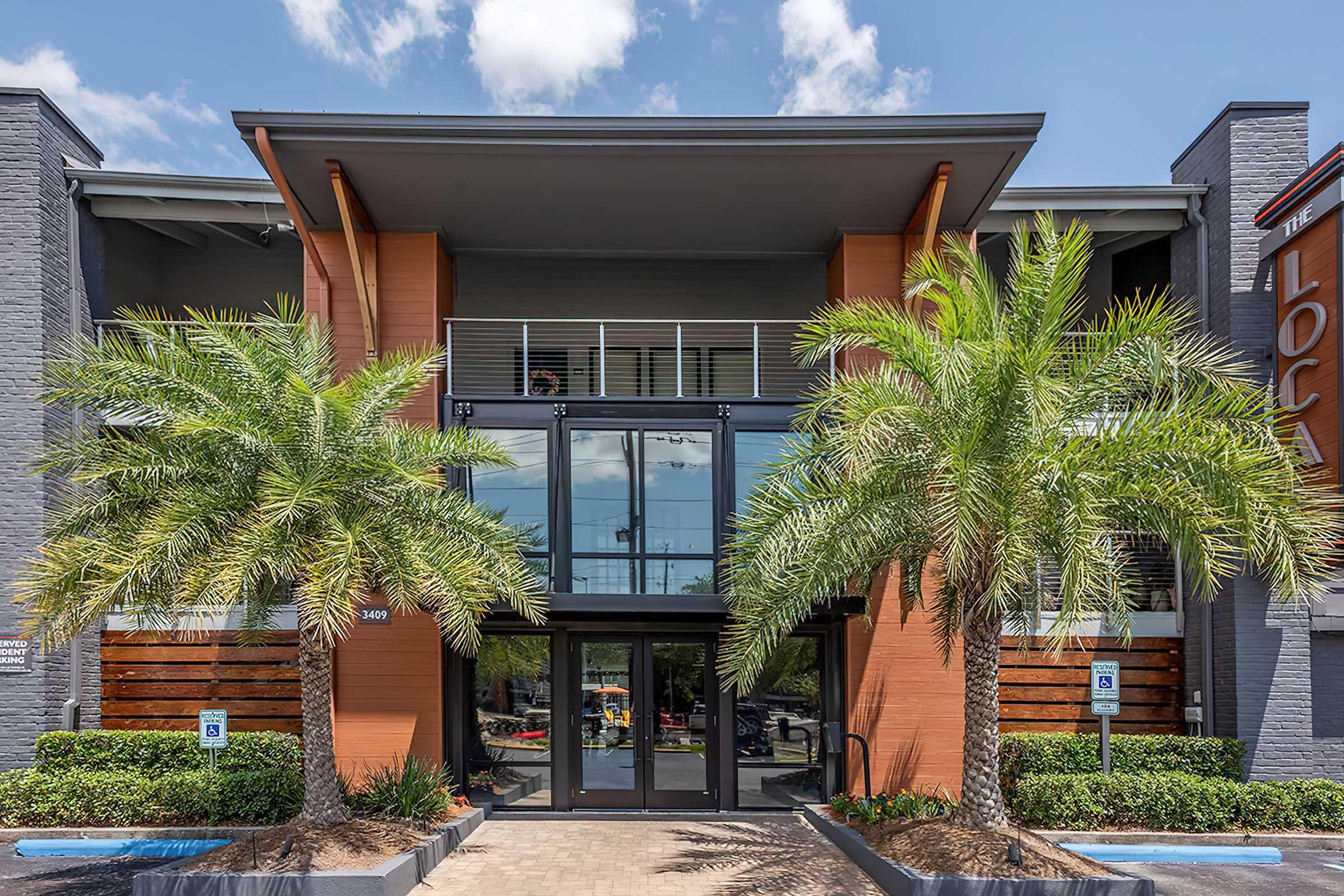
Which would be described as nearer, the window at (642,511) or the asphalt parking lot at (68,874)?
the asphalt parking lot at (68,874)

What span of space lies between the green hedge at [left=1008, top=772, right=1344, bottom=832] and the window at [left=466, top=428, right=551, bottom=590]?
690cm

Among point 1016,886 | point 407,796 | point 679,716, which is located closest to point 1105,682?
point 1016,886

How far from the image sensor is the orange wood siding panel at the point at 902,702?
11.8 meters

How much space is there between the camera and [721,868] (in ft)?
30.4

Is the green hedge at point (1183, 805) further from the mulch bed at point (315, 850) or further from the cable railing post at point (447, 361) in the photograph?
the cable railing post at point (447, 361)

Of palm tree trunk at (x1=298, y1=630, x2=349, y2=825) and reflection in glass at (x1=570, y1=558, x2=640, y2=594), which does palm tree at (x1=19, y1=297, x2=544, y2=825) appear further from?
reflection in glass at (x1=570, y1=558, x2=640, y2=594)

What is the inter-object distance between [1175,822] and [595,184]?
10254 millimetres

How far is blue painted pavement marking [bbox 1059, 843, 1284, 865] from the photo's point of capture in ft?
34.2

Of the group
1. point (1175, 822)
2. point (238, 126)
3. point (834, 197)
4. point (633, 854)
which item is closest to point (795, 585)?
point (633, 854)

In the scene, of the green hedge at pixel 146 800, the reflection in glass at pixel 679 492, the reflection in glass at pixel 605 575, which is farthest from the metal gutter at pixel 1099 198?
the green hedge at pixel 146 800

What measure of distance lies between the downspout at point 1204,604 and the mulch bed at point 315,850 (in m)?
9.95

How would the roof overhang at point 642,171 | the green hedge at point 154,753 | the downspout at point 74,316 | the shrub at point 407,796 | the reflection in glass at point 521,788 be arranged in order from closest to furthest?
1. the shrub at point 407,796
2. the roof overhang at point 642,171
3. the green hedge at point 154,753
4. the reflection in glass at point 521,788
5. the downspout at point 74,316

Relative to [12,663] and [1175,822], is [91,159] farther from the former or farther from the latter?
[1175,822]

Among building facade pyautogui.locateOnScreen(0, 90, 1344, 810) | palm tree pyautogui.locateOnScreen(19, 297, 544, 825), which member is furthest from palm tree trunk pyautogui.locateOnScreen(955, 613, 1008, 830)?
palm tree pyautogui.locateOnScreen(19, 297, 544, 825)
